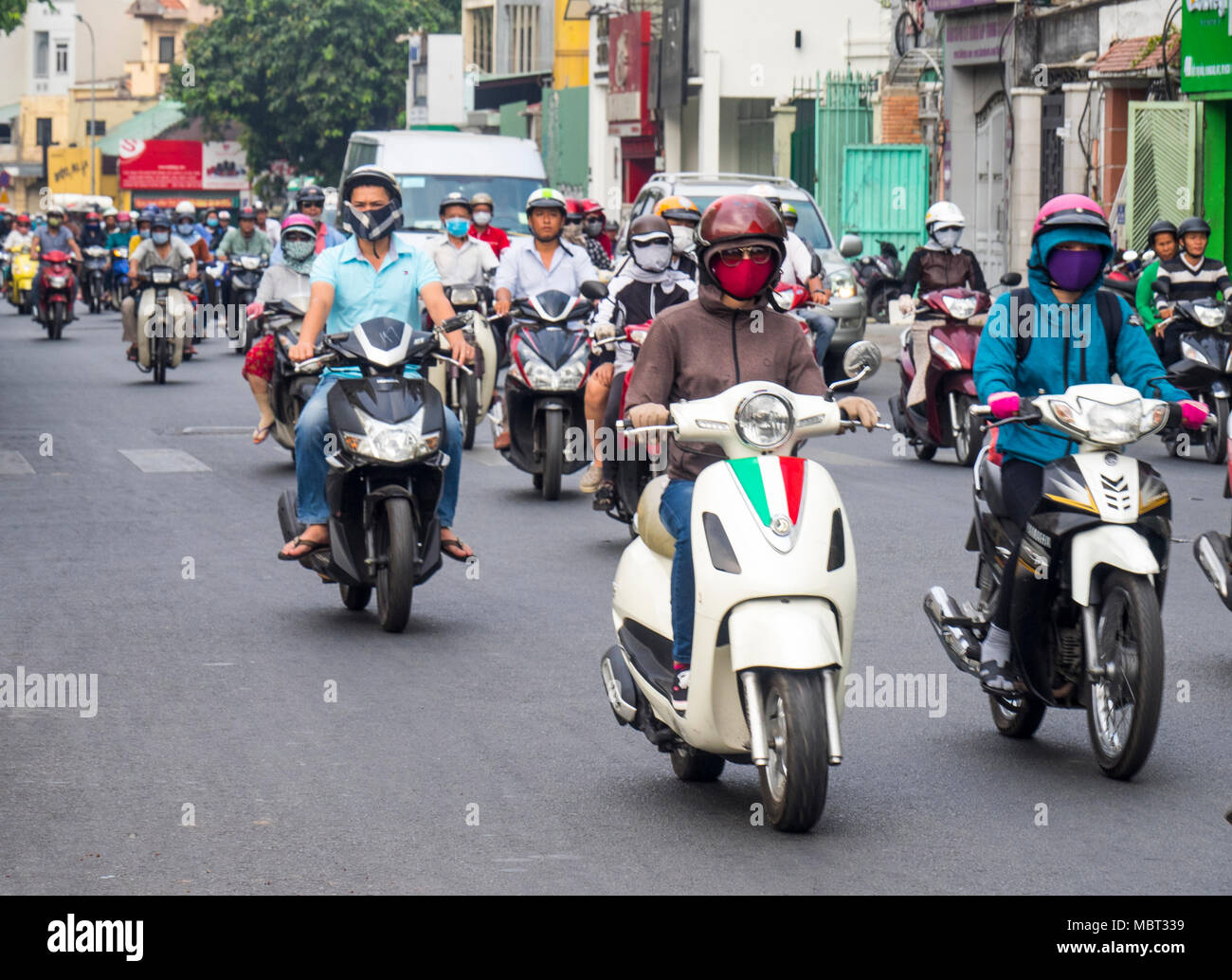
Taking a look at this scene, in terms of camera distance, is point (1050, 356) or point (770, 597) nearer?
point (770, 597)

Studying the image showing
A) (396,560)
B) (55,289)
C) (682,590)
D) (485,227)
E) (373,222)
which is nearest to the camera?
(682,590)

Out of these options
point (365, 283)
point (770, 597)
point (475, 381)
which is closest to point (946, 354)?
point (475, 381)

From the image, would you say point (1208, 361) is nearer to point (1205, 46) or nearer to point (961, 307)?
point (961, 307)

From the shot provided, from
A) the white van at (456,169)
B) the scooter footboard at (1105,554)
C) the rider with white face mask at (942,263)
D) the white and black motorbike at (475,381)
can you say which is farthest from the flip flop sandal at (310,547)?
the white van at (456,169)

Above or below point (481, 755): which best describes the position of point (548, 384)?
above

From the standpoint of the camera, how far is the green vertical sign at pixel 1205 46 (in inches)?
945

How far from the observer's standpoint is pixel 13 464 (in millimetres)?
15344

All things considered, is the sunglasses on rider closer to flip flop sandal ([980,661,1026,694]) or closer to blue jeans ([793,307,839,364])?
flip flop sandal ([980,661,1026,694])

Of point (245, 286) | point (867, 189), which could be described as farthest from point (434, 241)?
point (867, 189)

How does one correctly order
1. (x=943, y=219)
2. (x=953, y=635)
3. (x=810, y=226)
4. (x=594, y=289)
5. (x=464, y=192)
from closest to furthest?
(x=953, y=635)
(x=594, y=289)
(x=943, y=219)
(x=810, y=226)
(x=464, y=192)

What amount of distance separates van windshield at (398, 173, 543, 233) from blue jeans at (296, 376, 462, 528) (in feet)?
52.8

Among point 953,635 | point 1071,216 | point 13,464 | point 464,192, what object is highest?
point 464,192

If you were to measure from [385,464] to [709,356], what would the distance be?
111 inches
